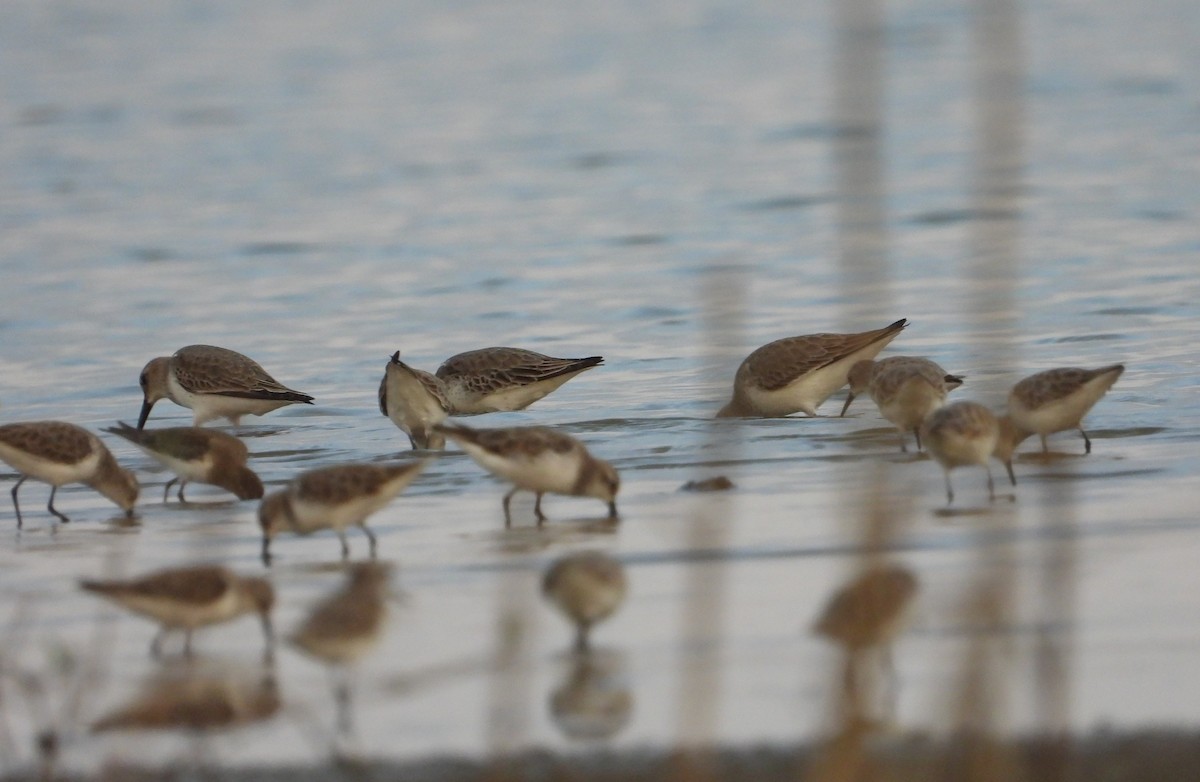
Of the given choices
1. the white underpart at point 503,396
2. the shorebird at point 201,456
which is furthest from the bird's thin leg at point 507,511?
the white underpart at point 503,396

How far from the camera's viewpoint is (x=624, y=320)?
1488 centimetres

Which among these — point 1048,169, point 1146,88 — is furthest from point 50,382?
point 1146,88

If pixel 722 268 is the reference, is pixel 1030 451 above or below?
below

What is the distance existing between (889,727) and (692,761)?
96cm

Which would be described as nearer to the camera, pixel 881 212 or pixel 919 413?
pixel 881 212

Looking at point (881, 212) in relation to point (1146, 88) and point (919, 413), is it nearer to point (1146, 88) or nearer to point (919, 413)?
point (919, 413)

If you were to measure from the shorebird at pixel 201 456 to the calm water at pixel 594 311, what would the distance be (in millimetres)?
134

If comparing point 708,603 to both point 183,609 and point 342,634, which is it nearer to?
point 342,634

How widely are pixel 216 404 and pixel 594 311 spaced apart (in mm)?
4391

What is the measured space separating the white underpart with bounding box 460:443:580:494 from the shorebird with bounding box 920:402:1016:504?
1.51 m

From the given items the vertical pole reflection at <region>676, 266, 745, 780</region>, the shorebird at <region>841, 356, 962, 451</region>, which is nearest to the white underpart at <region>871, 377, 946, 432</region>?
the shorebird at <region>841, 356, 962, 451</region>

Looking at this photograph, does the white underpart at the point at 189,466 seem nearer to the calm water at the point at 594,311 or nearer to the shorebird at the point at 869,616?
the calm water at the point at 594,311

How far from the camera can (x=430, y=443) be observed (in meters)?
10.7

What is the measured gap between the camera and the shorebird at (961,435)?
25.8 ft
